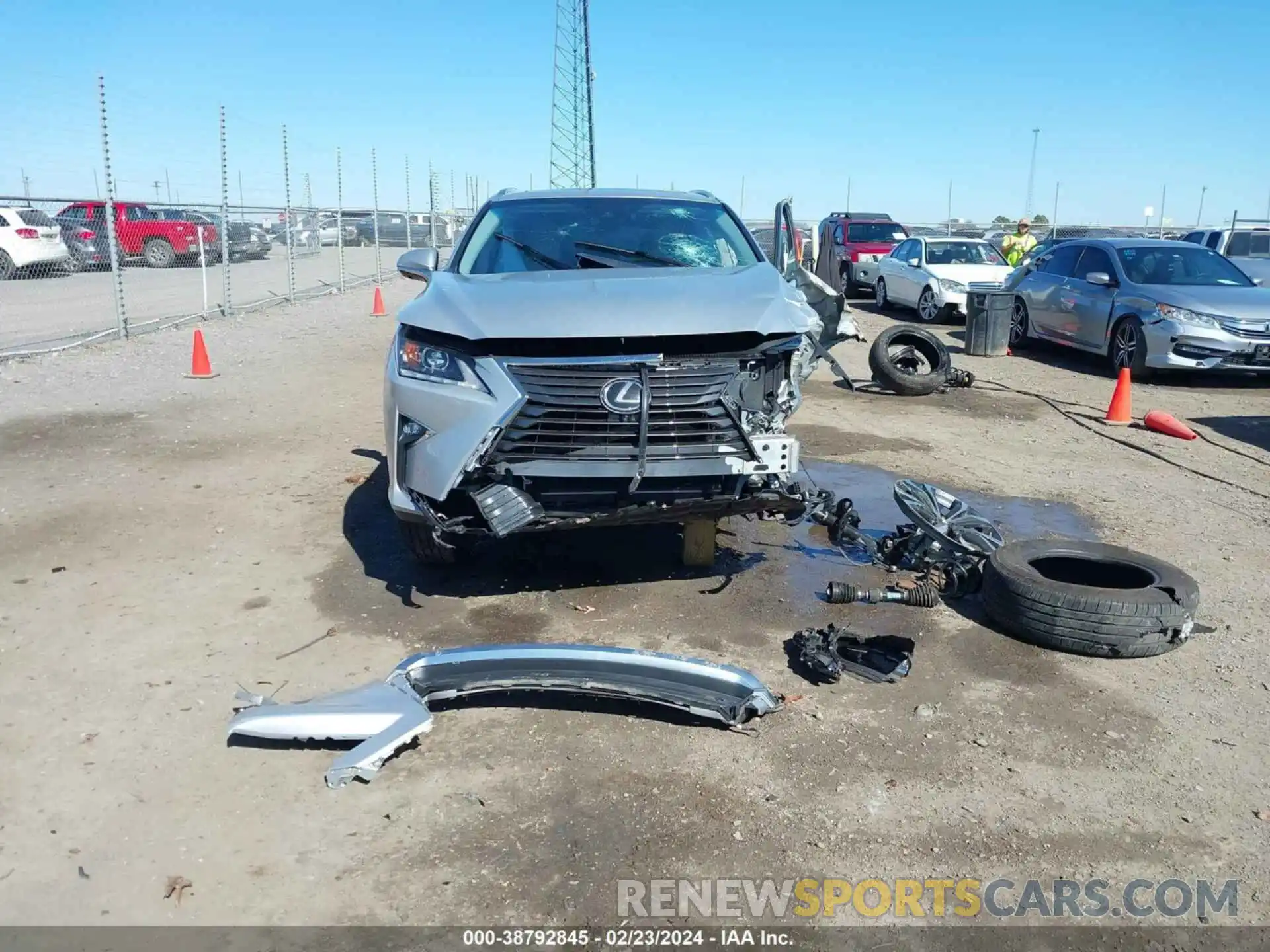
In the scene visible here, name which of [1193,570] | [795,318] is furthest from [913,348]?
[795,318]

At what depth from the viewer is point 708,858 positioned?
2.91 m

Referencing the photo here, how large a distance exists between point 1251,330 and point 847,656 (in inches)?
366

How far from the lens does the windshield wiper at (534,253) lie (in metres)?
5.44

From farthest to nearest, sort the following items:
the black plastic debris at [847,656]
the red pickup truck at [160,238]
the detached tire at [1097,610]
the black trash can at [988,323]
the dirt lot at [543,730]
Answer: the red pickup truck at [160,238] → the black trash can at [988,323] → the detached tire at [1097,610] → the black plastic debris at [847,656] → the dirt lot at [543,730]

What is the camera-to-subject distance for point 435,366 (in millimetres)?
4445

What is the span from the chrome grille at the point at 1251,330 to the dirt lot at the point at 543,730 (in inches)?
189

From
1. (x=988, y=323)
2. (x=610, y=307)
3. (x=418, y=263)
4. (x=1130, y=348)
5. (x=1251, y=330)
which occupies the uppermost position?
(x=418, y=263)

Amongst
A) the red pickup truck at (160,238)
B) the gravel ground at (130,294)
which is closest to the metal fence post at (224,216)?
the gravel ground at (130,294)

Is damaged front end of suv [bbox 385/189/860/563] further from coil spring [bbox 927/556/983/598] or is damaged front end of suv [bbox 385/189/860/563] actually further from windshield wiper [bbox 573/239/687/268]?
coil spring [bbox 927/556/983/598]

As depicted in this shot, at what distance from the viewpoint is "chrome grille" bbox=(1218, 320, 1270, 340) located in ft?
35.8

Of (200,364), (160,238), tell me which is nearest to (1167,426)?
(200,364)

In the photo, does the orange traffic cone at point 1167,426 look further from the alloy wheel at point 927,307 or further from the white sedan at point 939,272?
the alloy wheel at point 927,307

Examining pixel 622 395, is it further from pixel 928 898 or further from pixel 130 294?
pixel 130 294

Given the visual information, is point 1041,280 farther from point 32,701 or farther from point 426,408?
point 32,701
